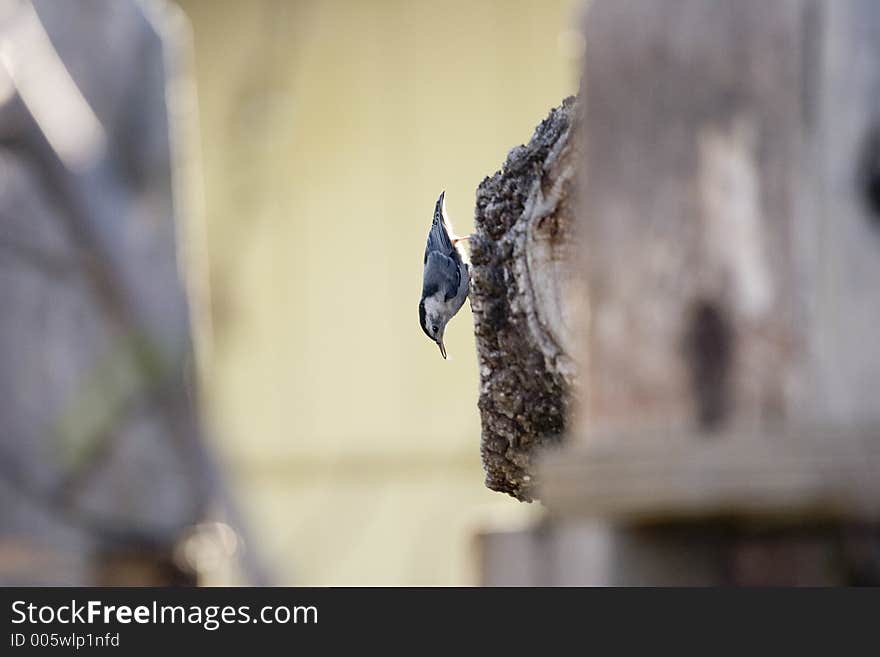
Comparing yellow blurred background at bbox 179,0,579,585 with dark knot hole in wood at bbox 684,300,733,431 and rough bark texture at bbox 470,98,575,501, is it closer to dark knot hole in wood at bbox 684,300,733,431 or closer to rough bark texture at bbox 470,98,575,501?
rough bark texture at bbox 470,98,575,501

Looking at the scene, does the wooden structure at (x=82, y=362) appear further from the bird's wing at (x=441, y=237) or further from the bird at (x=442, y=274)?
the bird's wing at (x=441, y=237)

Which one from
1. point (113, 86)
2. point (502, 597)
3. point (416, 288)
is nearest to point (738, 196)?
point (502, 597)

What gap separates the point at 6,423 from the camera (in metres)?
2.95

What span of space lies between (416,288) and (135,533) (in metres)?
2.52

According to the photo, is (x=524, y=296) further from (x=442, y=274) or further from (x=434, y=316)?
(x=434, y=316)

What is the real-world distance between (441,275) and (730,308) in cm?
200

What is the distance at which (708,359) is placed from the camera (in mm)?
738

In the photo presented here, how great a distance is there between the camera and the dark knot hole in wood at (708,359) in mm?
731

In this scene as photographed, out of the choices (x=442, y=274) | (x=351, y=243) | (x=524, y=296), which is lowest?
(x=524, y=296)

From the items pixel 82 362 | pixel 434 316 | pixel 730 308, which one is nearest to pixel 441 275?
pixel 434 316

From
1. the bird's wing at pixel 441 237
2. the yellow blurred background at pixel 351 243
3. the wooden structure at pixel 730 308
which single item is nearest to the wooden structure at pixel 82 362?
the bird's wing at pixel 441 237

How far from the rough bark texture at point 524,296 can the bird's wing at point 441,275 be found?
1257mm

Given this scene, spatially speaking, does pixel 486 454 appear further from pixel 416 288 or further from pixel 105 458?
pixel 416 288

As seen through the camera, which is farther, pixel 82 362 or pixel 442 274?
pixel 82 362
